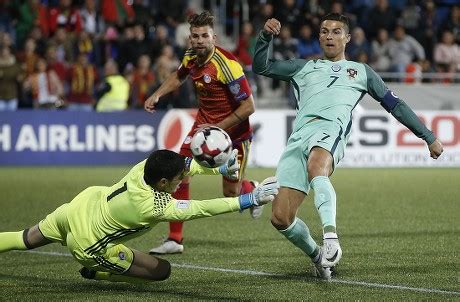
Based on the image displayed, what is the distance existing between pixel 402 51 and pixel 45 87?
7680mm

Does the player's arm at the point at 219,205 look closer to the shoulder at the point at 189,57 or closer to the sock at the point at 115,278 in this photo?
the sock at the point at 115,278

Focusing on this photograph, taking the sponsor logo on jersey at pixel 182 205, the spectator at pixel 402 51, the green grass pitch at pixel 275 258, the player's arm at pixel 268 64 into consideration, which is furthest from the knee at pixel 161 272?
the spectator at pixel 402 51

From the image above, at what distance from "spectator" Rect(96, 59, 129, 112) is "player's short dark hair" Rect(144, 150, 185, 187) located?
13.9 meters

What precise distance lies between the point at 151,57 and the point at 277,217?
14953 millimetres

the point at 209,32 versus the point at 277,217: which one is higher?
the point at 209,32

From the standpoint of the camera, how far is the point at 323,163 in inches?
306

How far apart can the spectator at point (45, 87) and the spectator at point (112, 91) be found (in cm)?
89

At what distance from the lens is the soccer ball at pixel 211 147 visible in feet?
25.8

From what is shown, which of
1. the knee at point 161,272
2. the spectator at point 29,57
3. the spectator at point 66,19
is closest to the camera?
the knee at point 161,272

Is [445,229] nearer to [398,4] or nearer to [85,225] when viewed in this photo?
[85,225]

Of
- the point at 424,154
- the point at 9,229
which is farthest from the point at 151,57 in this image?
the point at 9,229

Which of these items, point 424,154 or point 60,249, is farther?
point 424,154

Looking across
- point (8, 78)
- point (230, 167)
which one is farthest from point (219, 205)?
point (8, 78)

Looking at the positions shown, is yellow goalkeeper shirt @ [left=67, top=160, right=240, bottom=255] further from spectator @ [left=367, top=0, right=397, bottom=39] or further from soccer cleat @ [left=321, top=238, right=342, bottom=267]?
spectator @ [left=367, top=0, right=397, bottom=39]
